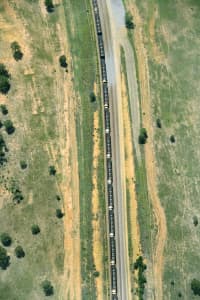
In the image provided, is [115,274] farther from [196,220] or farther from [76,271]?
[196,220]

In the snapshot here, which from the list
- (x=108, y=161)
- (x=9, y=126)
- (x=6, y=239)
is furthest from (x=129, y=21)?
(x=6, y=239)

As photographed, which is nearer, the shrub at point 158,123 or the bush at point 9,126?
the bush at point 9,126

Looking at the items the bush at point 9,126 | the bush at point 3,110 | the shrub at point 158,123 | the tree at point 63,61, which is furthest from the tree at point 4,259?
the shrub at point 158,123

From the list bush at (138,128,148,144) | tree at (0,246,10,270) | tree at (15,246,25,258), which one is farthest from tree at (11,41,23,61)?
tree at (0,246,10,270)

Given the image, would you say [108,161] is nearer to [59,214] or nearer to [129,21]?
[59,214]

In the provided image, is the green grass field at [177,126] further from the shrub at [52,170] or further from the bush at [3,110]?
the bush at [3,110]
